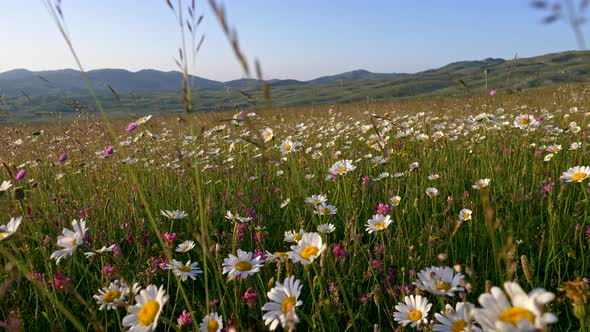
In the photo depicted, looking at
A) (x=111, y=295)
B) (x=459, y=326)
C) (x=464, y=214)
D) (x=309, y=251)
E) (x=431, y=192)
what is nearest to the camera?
(x=459, y=326)

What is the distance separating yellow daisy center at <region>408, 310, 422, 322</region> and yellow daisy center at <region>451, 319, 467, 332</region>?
0.63ft

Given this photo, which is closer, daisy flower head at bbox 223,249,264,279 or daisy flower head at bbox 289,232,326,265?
daisy flower head at bbox 289,232,326,265

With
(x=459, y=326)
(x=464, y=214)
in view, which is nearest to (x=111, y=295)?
(x=459, y=326)

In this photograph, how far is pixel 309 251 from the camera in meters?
1.26

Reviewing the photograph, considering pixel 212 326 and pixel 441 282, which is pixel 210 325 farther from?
pixel 441 282

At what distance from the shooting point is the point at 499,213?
2.23 meters

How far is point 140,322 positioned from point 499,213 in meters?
2.09

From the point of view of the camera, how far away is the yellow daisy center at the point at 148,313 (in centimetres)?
104

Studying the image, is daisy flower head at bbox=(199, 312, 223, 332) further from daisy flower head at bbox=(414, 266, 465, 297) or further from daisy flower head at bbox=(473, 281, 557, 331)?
daisy flower head at bbox=(473, 281, 557, 331)

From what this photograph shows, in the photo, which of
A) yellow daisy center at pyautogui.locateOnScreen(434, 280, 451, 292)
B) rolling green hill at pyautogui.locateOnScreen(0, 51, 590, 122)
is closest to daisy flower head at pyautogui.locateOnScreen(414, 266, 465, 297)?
yellow daisy center at pyautogui.locateOnScreen(434, 280, 451, 292)

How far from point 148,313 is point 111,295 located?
0.46 m

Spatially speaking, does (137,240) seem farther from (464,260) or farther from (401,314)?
(464,260)

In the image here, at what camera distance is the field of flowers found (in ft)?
3.49

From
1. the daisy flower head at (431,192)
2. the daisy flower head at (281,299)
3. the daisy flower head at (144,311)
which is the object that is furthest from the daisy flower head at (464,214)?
the daisy flower head at (144,311)
